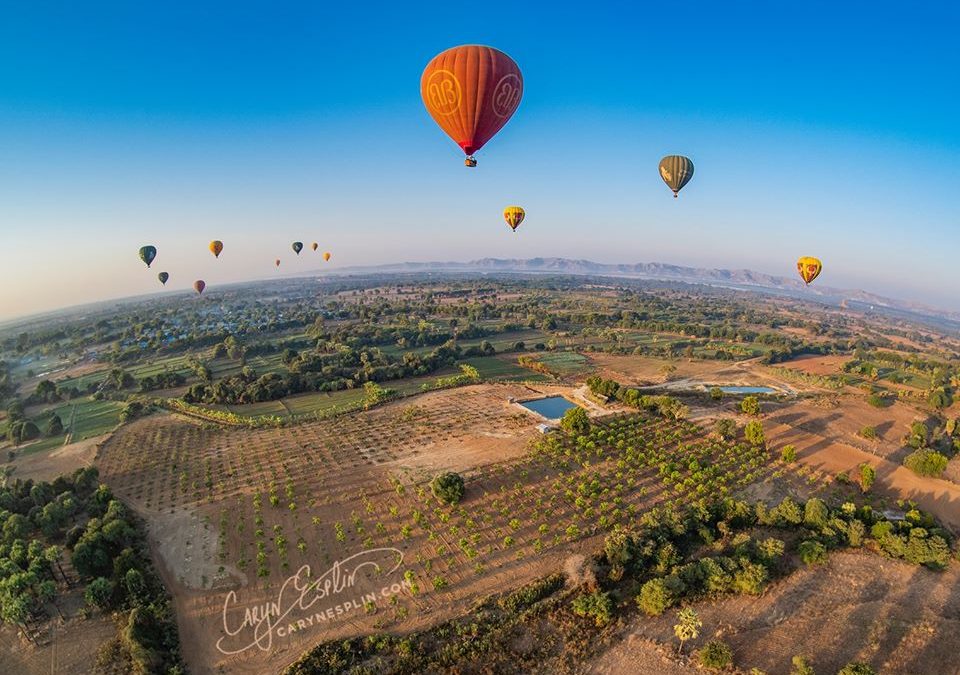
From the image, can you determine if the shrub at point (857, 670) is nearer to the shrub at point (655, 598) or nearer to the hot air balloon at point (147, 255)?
the shrub at point (655, 598)

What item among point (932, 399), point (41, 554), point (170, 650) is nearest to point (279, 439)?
point (41, 554)

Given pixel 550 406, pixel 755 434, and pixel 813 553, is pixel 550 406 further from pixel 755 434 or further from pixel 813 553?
pixel 813 553

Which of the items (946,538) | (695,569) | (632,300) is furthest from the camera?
(632,300)

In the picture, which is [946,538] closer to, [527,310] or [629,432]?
[629,432]

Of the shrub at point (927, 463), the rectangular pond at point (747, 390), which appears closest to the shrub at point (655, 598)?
the shrub at point (927, 463)

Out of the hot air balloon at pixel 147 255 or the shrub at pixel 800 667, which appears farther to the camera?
the hot air balloon at pixel 147 255

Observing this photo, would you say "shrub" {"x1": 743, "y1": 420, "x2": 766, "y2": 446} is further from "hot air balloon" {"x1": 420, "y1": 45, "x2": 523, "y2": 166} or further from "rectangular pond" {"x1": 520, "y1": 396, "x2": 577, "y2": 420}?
"hot air balloon" {"x1": 420, "y1": 45, "x2": 523, "y2": 166}

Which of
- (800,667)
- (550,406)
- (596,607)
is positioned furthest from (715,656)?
(550,406)
